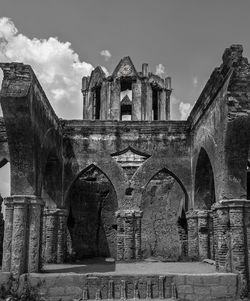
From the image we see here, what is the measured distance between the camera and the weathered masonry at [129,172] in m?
7.95

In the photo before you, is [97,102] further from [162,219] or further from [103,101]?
[162,219]

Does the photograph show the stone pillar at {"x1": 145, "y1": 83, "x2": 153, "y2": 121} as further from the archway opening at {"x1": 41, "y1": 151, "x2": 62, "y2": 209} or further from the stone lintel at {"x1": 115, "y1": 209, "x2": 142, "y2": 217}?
the archway opening at {"x1": 41, "y1": 151, "x2": 62, "y2": 209}

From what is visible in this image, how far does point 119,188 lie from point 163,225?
157 inches

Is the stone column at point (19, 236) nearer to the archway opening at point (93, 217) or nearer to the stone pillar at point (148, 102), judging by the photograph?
the archway opening at point (93, 217)

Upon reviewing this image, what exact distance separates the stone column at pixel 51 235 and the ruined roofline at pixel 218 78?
4998 mm

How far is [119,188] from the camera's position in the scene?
38.8 feet

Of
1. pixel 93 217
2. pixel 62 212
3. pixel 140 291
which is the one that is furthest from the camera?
pixel 93 217

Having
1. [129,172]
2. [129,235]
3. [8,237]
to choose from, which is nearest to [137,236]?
[129,235]

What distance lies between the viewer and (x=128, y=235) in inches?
450

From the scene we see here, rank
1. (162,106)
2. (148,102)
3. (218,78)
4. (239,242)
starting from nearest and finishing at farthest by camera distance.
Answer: (239,242) → (218,78) → (148,102) → (162,106)

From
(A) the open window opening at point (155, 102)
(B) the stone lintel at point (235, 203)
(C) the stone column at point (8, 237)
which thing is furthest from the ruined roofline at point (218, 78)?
(A) the open window opening at point (155, 102)

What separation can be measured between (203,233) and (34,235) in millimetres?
5241

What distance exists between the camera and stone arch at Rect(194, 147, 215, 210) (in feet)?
37.0

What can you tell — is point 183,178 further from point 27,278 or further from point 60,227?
point 27,278
